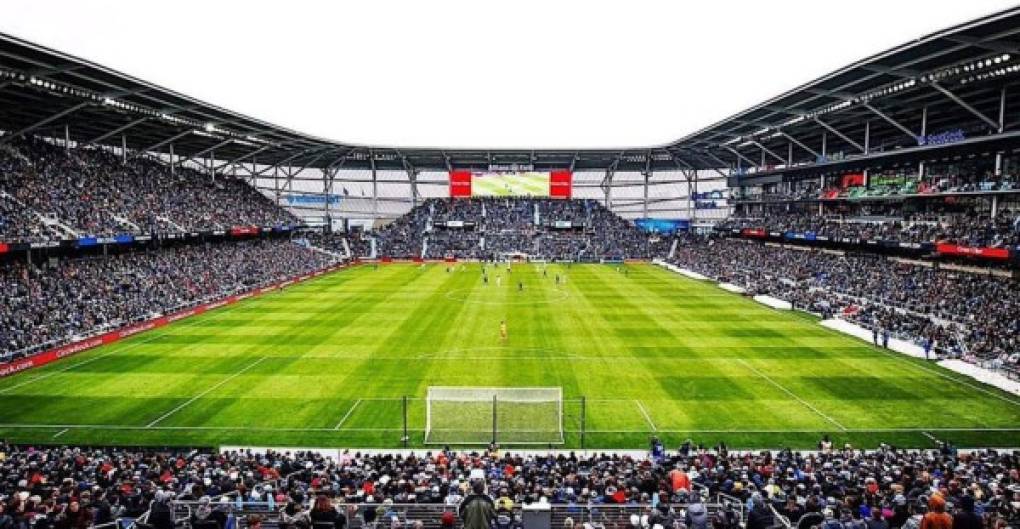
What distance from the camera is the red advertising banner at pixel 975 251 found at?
36950mm

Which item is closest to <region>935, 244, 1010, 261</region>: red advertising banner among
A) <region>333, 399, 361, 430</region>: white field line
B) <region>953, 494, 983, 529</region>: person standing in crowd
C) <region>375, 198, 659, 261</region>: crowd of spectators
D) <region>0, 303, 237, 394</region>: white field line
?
<region>953, 494, 983, 529</region>: person standing in crowd

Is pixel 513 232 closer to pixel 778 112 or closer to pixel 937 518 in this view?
pixel 778 112

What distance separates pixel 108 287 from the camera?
138 ft

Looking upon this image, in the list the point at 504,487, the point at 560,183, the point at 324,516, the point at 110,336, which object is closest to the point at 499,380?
the point at 504,487

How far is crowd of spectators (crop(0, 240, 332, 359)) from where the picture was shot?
32.7 metres

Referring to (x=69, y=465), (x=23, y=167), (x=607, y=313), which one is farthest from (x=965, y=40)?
(x=23, y=167)

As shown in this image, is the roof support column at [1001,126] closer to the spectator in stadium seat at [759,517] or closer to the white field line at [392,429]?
the white field line at [392,429]

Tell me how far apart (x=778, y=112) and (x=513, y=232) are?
46150 millimetres

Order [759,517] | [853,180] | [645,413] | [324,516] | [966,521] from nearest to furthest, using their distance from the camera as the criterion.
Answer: [966,521] < [324,516] < [759,517] < [645,413] < [853,180]

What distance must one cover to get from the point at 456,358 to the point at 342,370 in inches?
213

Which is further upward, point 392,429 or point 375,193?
point 375,193

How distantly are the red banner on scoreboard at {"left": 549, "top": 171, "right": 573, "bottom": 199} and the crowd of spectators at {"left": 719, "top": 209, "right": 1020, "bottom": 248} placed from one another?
111 ft

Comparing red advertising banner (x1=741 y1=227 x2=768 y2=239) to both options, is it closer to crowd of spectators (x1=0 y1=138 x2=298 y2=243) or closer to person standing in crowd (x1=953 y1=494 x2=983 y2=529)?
crowd of spectators (x1=0 y1=138 x2=298 y2=243)

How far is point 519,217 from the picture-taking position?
9856cm
